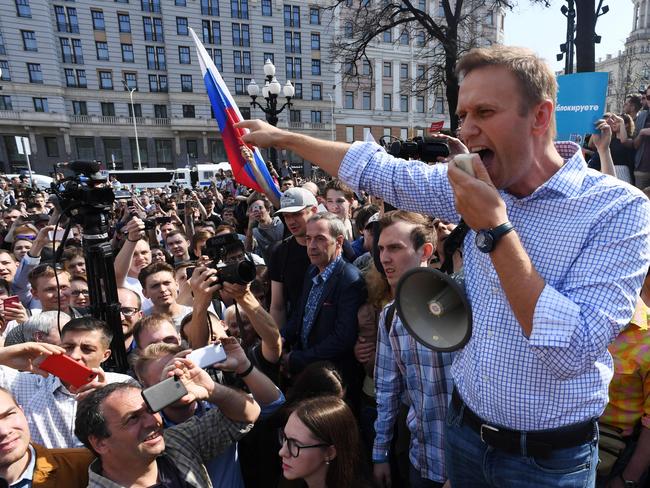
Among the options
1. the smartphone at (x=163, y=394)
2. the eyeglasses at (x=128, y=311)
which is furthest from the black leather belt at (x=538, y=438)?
the eyeglasses at (x=128, y=311)

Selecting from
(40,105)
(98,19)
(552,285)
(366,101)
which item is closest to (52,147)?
(40,105)

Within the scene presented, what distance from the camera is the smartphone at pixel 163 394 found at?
1.46 meters

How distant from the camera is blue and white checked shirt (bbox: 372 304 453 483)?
194 centimetres

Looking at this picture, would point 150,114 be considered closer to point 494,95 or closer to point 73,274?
point 73,274

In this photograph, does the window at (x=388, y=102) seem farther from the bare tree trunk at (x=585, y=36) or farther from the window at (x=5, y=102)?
the bare tree trunk at (x=585, y=36)

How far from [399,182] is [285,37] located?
50813 millimetres

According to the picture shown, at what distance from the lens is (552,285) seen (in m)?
1.13

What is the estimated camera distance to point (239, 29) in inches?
1785

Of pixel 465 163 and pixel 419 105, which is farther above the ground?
pixel 419 105

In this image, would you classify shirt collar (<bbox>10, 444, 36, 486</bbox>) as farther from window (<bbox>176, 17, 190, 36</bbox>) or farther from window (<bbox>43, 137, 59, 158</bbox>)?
window (<bbox>176, 17, 190, 36</bbox>)

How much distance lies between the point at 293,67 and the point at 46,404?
161ft

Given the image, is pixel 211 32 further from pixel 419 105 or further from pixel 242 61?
pixel 419 105

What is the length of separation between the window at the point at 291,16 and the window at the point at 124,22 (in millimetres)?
16095

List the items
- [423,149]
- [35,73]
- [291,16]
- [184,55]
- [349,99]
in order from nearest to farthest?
1. [423,149]
2. [35,73]
3. [184,55]
4. [291,16]
5. [349,99]
